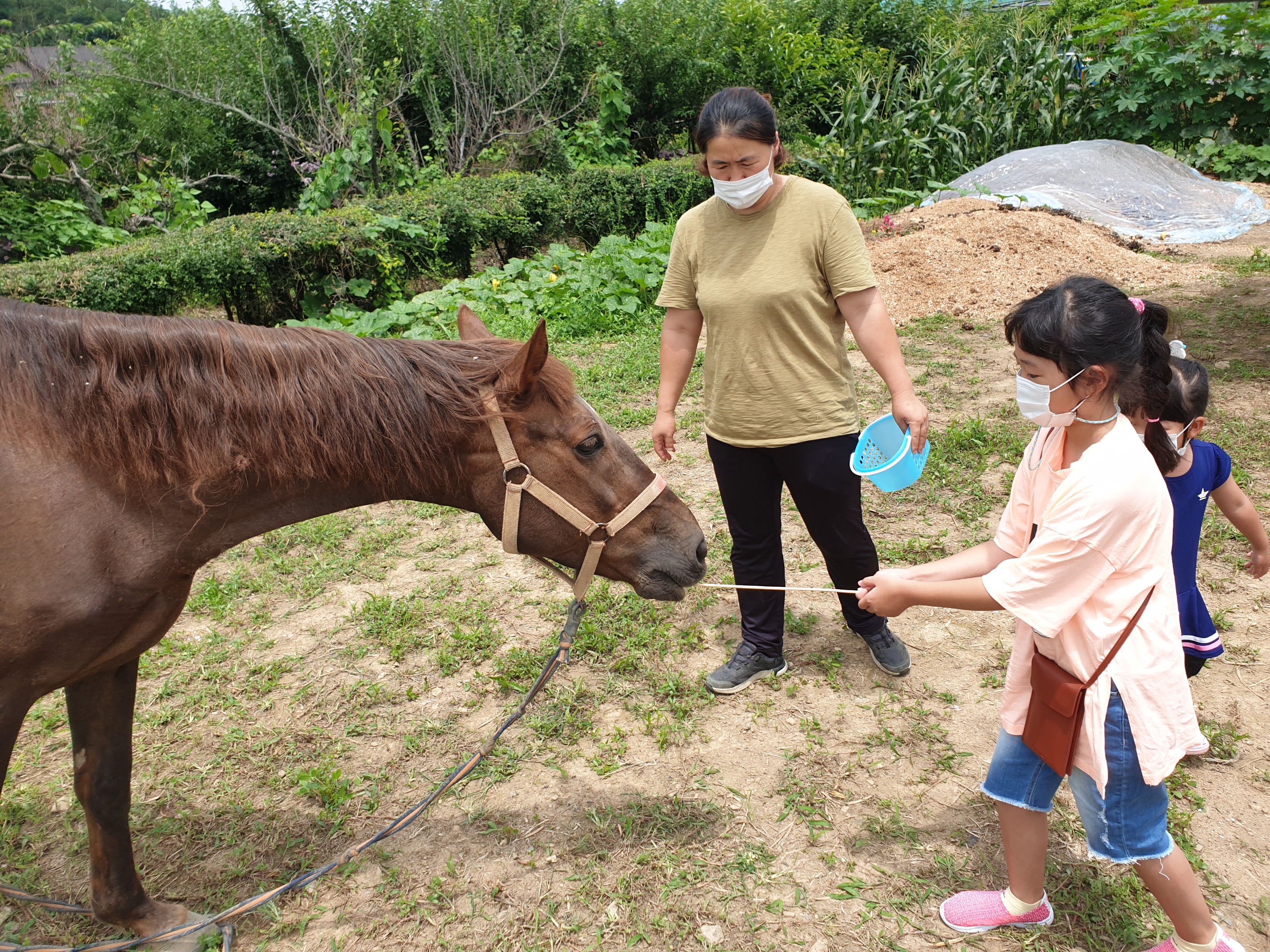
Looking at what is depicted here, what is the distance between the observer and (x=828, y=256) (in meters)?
2.56

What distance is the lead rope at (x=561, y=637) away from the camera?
212cm

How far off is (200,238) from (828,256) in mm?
Answer: 6809

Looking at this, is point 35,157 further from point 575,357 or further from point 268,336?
point 268,336

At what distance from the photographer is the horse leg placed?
2254 mm

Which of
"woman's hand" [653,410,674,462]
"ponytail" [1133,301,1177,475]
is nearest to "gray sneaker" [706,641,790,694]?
"woman's hand" [653,410,674,462]

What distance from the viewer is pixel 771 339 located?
2652mm

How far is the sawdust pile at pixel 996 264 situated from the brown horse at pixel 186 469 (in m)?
6.08

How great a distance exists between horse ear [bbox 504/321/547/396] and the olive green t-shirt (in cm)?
87

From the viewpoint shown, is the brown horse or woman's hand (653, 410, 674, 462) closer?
the brown horse

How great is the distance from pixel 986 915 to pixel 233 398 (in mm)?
2315

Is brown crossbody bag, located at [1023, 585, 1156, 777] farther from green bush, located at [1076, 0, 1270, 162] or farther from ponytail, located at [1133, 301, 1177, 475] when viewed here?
green bush, located at [1076, 0, 1270, 162]

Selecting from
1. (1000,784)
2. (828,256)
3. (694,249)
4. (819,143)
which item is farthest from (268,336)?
(819,143)

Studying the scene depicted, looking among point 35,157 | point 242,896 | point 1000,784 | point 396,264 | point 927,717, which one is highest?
point 35,157

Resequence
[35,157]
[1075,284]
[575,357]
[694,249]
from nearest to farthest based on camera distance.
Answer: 1. [1075,284]
2. [694,249]
3. [575,357]
4. [35,157]
